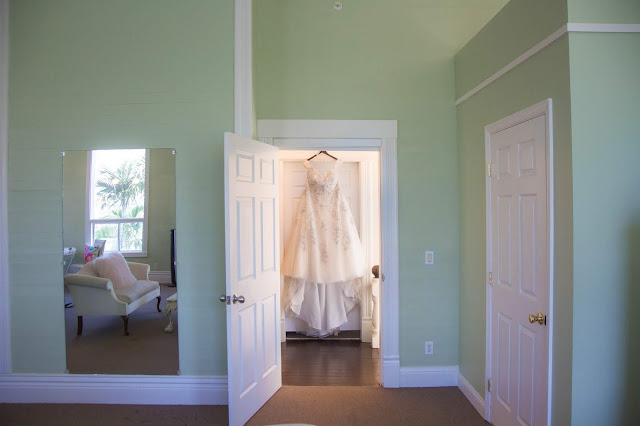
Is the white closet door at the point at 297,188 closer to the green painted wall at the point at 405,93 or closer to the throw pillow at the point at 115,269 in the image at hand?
the green painted wall at the point at 405,93

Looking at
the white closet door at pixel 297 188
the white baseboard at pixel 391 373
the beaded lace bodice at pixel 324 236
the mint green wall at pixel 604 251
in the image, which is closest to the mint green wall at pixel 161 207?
the beaded lace bodice at pixel 324 236

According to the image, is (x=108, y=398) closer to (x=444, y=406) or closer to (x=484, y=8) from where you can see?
(x=444, y=406)

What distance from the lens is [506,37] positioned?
2.39 metres

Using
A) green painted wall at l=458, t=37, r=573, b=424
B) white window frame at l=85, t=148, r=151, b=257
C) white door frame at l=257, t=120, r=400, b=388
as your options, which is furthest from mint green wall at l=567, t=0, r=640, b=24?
white window frame at l=85, t=148, r=151, b=257

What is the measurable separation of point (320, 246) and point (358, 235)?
46cm

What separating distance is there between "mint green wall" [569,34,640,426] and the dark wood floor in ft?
6.00

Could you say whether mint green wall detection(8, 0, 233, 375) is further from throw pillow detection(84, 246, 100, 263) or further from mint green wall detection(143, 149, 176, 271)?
throw pillow detection(84, 246, 100, 263)

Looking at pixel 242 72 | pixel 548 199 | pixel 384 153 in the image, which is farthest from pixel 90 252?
pixel 548 199

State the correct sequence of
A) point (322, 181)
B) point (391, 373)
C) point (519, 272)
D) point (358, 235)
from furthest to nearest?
point (358, 235) < point (322, 181) < point (391, 373) < point (519, 272)

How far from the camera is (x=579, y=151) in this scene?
1792 millimetres

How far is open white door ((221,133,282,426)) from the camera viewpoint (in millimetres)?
2467

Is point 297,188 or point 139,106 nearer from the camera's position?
point 139,106

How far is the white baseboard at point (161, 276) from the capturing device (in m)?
2.92

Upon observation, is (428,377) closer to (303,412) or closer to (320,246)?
(303,412)
